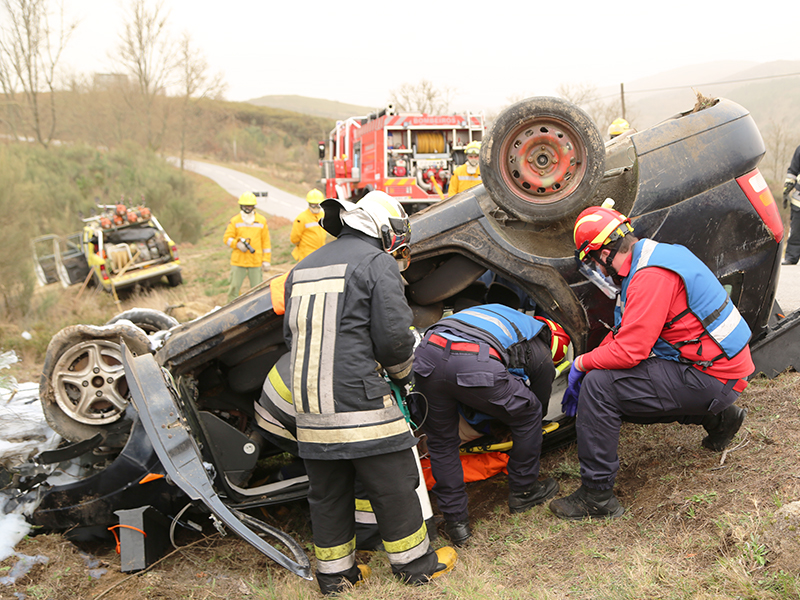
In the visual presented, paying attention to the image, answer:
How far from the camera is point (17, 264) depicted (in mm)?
8406

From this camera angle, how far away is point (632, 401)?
2607 mm

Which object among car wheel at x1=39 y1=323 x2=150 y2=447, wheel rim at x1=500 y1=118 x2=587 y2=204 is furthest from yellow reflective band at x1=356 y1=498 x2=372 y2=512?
wheel rim at x1=500 y1=118 x2=587 y2=204

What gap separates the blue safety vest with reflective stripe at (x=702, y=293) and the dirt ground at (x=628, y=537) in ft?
1.95

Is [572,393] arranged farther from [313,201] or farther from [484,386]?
[313,201]

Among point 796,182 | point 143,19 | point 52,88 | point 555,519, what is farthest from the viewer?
point 143,19

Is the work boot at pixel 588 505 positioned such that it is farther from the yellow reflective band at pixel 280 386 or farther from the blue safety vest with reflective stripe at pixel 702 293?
the yellow reflective band at pixel 280 386

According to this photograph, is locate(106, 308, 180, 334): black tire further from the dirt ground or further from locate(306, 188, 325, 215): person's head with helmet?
locate(306, 188, 325, 215): person's head with helmet

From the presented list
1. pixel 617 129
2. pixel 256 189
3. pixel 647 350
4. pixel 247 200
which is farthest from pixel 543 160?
pixel 256 189

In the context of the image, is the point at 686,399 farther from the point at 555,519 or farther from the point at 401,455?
the point at 401,455

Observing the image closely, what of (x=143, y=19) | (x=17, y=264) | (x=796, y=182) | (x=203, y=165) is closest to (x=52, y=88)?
(x=143, y=19)

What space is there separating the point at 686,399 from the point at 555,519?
836mm

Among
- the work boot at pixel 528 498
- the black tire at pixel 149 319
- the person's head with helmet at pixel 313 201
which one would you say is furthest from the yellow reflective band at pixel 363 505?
the person's head with helmet at pixel 313 201

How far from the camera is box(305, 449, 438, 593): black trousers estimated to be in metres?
2.33

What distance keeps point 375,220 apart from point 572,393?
4.50 feet
